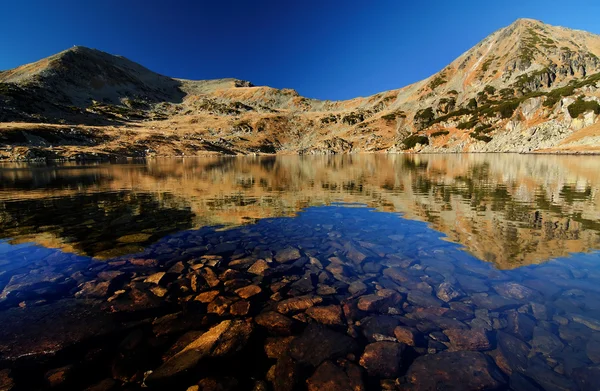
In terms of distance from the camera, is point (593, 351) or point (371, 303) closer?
point (593, 351)

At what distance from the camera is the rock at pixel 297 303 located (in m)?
8.34

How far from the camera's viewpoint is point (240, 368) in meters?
6.11

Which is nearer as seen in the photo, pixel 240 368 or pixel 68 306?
pixel 240 368

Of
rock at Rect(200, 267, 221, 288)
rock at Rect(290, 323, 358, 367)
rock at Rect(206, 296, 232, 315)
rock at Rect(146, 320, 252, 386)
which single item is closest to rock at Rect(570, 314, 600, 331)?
rock at Rect(290, 323, 358, 367)

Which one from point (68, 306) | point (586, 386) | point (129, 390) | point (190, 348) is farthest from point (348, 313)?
point (68, 306)

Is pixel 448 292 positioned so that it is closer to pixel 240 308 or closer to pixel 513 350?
pixel 513 350

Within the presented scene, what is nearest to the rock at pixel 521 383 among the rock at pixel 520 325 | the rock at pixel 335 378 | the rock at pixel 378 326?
the rock at pixel 520 325

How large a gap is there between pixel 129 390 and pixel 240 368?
212cm

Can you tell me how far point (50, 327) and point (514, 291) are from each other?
13554 mm

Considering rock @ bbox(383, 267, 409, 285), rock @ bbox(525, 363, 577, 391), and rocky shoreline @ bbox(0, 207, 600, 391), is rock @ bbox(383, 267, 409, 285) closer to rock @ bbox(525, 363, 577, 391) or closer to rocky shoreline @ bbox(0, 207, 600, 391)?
rocky shoreline @ bbox(0, 207, 600, 391)

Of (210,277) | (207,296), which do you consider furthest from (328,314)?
(210,277)

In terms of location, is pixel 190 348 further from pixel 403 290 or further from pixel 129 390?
pixel 403 290

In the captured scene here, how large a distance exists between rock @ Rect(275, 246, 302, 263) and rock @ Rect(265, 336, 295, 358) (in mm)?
5042

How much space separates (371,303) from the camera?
8.55m
